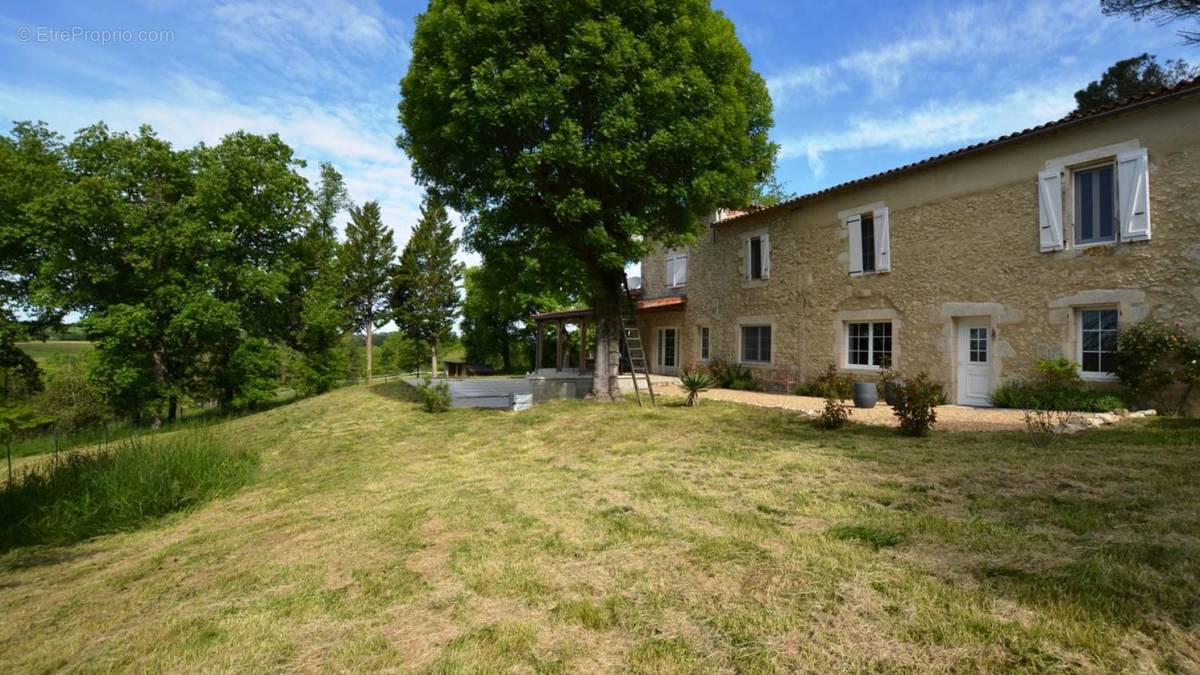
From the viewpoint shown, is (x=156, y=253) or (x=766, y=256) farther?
(x=156, y=253)

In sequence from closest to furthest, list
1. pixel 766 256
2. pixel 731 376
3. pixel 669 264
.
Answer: pixel 766 256 → pixel 731 376 → pixel 669 264

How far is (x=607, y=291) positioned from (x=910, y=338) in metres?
7.07

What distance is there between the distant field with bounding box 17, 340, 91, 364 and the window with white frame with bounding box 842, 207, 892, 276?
35.9 metres

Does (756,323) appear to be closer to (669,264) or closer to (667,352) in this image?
(667,352)

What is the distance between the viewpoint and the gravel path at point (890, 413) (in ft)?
27.3

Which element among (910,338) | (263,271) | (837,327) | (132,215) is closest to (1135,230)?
(910,338)

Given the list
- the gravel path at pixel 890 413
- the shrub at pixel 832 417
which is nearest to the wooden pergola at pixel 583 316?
the gravel path at pixel 890 413

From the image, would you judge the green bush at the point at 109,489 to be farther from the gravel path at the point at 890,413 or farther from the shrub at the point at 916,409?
the gravel path at the point at 890,413

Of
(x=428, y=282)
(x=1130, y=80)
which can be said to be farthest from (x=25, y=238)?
(x=1130, y=80)

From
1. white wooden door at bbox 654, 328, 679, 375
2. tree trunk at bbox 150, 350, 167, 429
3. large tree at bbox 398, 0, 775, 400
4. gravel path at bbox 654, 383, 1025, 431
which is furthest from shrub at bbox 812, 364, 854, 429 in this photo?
tree trunk at bbox 150, 350, 167, 429

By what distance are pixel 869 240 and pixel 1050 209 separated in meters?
3.73

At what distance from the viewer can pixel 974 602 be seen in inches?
109

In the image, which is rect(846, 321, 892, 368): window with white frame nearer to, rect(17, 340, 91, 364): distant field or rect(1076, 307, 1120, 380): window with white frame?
rect(1076, 307, 1120, 380): window with white frame

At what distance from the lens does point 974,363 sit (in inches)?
432
